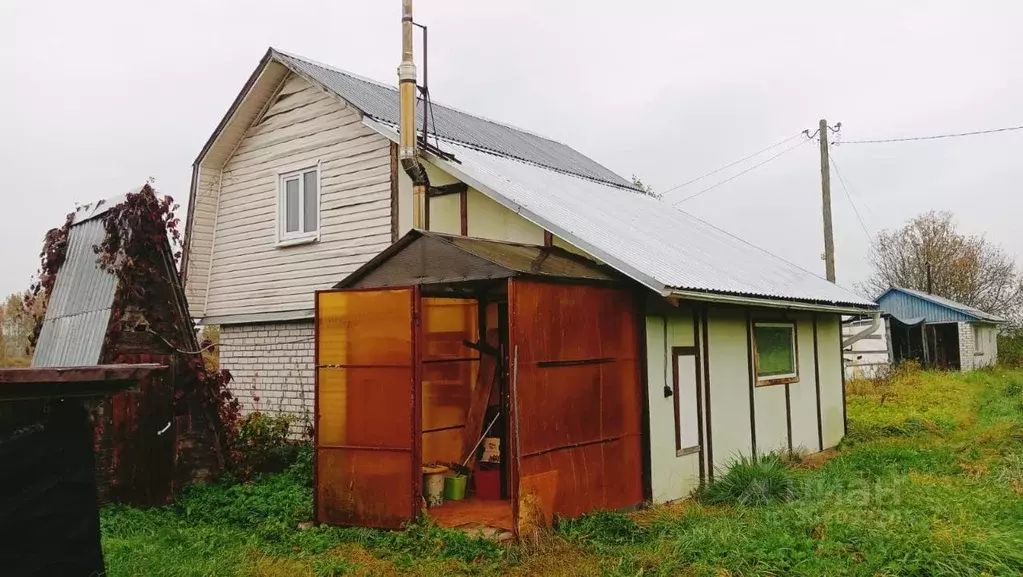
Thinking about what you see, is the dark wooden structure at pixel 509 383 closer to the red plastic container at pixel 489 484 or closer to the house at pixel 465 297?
the house at pixel 465 297

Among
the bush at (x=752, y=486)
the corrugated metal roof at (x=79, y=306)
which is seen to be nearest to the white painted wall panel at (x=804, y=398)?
the bush at (x=752, y=486)

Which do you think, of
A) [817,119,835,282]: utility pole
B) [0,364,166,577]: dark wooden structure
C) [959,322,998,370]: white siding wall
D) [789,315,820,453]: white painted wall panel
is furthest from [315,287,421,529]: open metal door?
[959,322,998,370]: white siding wall

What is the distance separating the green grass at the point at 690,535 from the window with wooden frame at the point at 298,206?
3.75 m

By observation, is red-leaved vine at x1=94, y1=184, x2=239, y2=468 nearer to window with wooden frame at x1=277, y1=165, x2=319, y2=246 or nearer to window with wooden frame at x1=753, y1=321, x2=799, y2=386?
window with wooden frame at x1=277, y1=165, x2=319, y2=246

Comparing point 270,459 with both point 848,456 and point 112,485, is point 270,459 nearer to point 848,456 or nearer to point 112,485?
point 112,485

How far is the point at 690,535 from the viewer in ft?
22.1

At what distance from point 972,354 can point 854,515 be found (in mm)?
27585

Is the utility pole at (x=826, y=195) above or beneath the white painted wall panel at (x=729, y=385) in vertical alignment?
above

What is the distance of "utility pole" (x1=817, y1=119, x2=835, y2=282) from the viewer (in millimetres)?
19422

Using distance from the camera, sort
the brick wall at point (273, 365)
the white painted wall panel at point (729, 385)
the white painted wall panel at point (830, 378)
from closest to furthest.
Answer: the white painted wall panel at point (729, 385), the brick wall at point (273, 365), the white painted wall panel at point (830, 378)

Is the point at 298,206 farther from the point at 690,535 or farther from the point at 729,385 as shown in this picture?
the point at 690,535

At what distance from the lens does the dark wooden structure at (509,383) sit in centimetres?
714

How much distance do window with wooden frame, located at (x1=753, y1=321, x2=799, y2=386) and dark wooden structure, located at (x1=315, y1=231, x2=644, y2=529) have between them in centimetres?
329

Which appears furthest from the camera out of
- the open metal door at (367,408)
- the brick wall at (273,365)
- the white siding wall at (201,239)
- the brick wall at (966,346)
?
the brick wall at (966,346)
